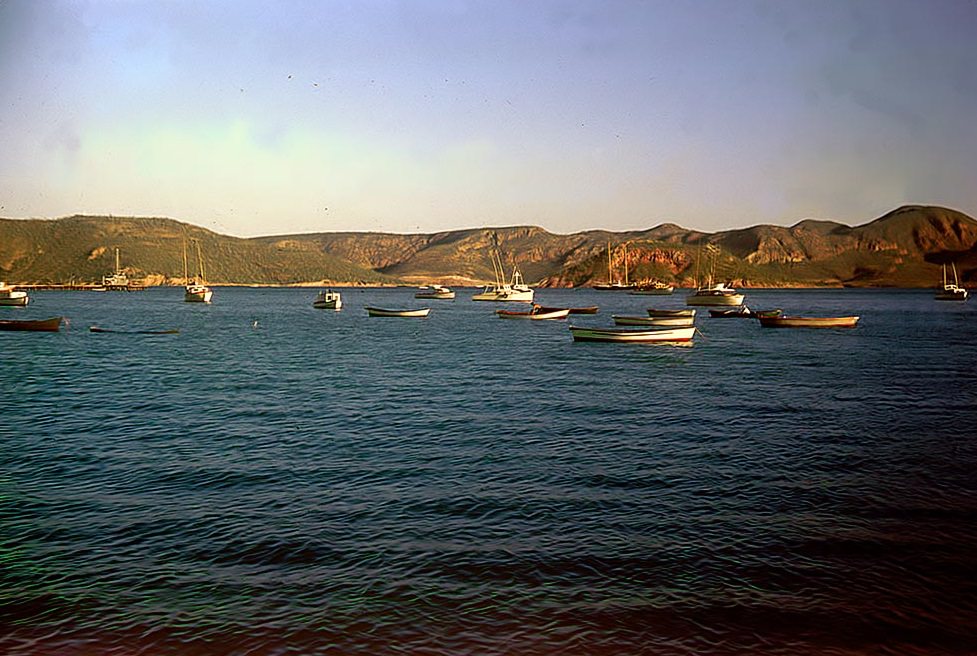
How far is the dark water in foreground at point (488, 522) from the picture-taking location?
454 inches

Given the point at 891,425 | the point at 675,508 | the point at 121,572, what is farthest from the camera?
the point at 891,425

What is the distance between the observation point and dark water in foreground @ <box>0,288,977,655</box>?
1153 centimetres

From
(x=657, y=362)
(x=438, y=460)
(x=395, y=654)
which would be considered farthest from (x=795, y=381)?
(x=395, y=654)

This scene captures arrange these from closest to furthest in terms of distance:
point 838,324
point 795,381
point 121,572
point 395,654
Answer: point 395,654 < point 121,572 < point 795,381 < point 838,324

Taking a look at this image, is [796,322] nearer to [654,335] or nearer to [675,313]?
[675,313]

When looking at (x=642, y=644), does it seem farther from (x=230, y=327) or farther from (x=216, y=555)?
(x=230, y=327)

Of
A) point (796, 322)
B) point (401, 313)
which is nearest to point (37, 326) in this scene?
point (401, 313)

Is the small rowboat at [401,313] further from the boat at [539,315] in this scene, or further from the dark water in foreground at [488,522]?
the dark water in foreground at [488,522]

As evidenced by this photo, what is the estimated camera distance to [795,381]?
1711 inches

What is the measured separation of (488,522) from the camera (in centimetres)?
1650

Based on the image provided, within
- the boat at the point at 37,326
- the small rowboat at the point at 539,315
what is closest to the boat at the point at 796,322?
the small rowboat at the point at 539,315

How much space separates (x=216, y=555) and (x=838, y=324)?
329 feet

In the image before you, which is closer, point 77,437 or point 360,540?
point 360,540

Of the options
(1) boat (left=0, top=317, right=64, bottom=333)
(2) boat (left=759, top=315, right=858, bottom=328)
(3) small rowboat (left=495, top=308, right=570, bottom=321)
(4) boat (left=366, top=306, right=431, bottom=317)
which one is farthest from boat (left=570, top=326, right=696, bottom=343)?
(1) boat (left=0, top=317, right=64, bottom=333)
